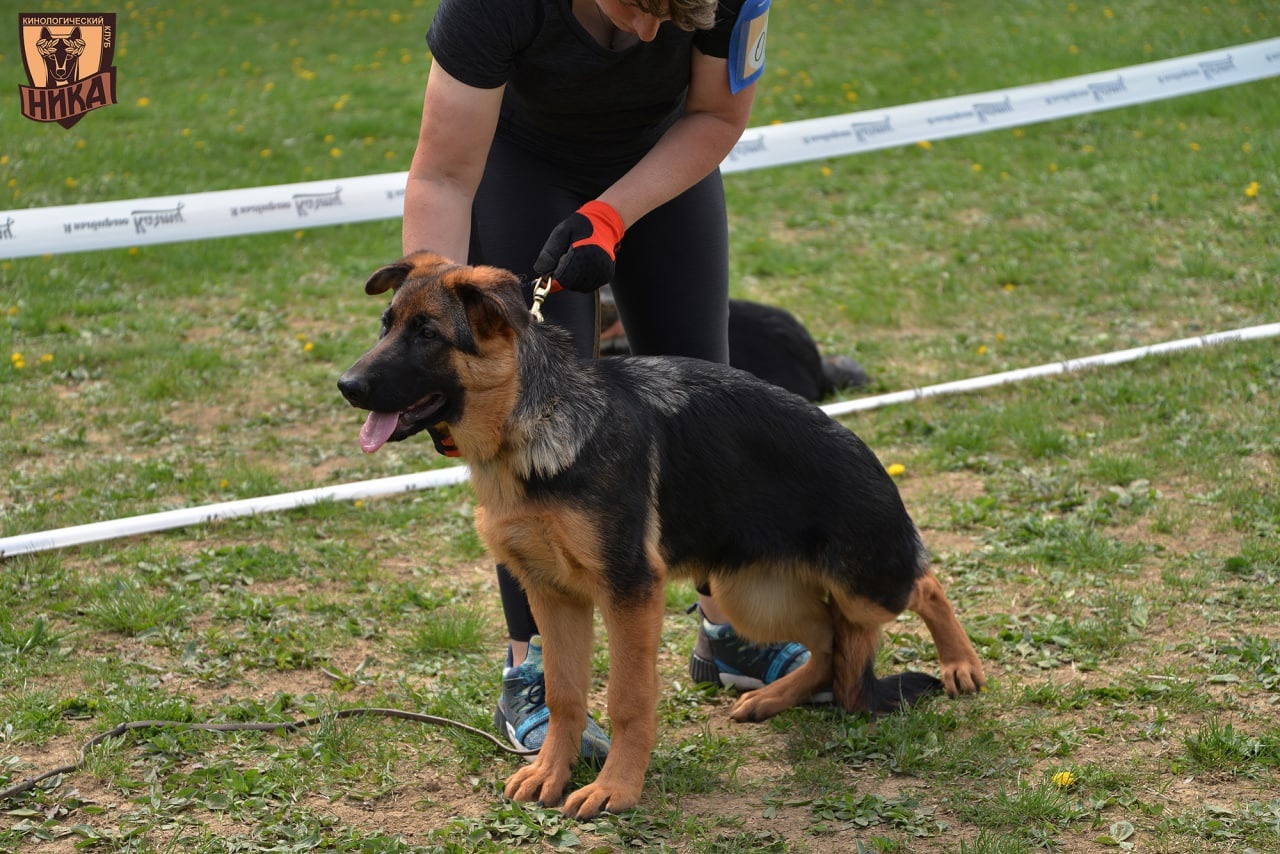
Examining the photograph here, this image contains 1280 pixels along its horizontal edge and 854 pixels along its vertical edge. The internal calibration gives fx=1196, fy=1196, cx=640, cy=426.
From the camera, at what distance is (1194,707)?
4012mm

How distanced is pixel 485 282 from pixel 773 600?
1508 mm

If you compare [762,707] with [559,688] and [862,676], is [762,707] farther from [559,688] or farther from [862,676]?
[559,688]

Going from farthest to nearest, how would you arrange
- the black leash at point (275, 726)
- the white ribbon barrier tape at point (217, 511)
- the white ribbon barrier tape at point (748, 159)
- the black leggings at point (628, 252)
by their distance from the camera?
the white ribbon barrier tape at point (748, 159)
the white ribbon barrier tape at point (217, 511)
the black leggings at point (628, 252)
the black leash at point (275, 726)

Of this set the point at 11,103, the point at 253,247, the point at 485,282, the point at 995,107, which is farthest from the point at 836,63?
the point at 485,282

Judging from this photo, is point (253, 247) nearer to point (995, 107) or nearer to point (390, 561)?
point (390, 561)

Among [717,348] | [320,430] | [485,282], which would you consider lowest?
[320,430]

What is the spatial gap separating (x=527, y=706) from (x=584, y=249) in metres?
1.58

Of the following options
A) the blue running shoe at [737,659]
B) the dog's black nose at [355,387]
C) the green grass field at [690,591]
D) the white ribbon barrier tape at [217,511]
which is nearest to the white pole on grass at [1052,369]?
the green grass field at [690,591]

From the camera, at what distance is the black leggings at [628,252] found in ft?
13.0

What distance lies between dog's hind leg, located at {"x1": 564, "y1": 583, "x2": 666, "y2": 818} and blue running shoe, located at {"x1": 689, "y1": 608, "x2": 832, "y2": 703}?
32.2 inches

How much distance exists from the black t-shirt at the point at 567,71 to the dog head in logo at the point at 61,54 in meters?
1.89

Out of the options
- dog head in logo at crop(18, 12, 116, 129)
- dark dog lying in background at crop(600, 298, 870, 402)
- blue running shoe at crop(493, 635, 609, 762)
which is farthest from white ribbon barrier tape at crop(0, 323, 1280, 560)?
blue running shoe at crop(493, 635, 609, 762)

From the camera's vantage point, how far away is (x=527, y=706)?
4051 mm

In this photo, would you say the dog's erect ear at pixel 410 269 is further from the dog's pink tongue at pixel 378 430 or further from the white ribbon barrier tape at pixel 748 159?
the white ribbon barrier tape at pixel 748 159
